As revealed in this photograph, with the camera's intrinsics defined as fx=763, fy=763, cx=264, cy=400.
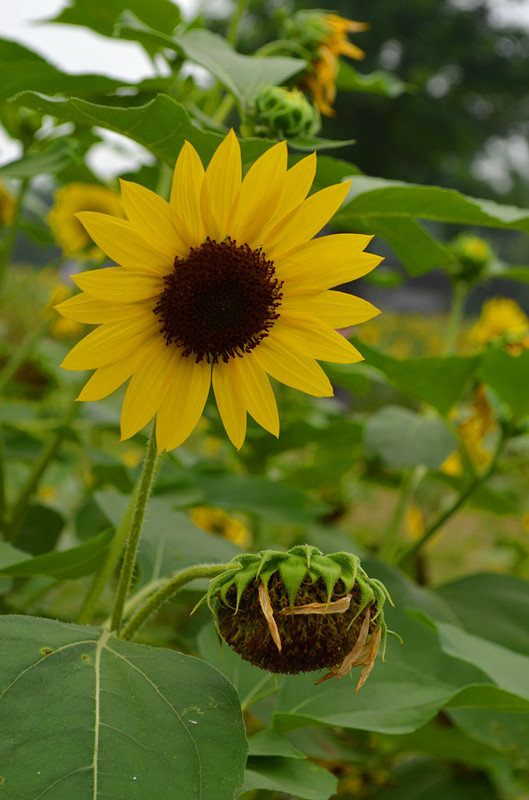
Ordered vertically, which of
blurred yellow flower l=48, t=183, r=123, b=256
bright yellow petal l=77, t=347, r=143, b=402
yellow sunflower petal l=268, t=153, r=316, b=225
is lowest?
blurred yellow flower l=48, t=183, r=123, b=256

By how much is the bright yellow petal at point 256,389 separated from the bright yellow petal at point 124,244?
2.4 inches

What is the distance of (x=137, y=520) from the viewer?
0.37 m

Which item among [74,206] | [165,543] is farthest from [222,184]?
[74,206]

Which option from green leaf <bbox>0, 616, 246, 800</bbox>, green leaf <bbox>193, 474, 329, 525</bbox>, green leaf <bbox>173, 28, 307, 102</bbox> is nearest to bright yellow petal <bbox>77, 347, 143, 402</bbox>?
green leaf <bbox>0, 616, 246, 800</bbox>

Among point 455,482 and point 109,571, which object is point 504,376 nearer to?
point 455,482

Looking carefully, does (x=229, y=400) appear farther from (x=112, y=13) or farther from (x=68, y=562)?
(x=112, y=13)

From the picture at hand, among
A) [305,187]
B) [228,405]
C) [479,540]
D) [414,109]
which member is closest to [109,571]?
[228,405]

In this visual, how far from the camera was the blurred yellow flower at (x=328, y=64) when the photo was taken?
0.65 meters

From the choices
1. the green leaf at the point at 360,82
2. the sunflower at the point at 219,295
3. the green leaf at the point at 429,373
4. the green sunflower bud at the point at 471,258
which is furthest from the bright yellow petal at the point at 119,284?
the green sunflower bud at the point at 471,258

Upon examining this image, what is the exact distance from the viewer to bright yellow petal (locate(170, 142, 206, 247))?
0.34 meters

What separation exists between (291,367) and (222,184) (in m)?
0.09

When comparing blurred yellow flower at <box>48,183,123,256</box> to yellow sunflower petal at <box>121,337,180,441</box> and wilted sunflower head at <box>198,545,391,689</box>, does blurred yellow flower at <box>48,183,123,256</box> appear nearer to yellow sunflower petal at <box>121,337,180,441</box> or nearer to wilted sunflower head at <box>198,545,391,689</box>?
yellow sunflower petal at <box>121,337,180,441</box>

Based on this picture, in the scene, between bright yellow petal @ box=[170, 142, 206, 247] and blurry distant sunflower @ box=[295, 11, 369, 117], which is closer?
bright yellow petal @ box=[170, 142, 206, 247]

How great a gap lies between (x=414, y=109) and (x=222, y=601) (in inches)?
366
